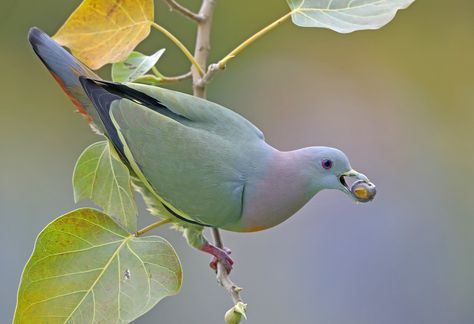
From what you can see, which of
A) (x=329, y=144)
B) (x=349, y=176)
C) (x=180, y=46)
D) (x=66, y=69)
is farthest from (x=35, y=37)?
(x=329, y=144)

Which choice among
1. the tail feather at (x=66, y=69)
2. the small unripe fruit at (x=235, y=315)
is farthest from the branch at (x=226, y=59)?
the small unripe fruit at (x=235, y=315)

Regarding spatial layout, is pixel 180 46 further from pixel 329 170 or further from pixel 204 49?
pixel 329 170

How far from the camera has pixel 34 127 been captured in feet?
6.89

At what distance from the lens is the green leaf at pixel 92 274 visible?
72 centimetres

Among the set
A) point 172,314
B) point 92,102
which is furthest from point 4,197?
point 92,102

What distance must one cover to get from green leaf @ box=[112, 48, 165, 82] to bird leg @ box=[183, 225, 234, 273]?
7.9 inches

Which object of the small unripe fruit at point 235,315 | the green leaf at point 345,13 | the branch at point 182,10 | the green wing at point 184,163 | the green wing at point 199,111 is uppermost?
the green leaf at point 345,13

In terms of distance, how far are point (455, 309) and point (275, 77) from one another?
886mm

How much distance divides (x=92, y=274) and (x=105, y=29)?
284 millimetres

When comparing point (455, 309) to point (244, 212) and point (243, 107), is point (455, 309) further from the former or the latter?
point (244, 212)

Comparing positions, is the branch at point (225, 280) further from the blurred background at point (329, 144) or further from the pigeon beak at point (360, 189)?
the blurred background at point (329, 144)

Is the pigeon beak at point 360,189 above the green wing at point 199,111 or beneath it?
beneath

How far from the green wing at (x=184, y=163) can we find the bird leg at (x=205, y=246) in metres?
0.06

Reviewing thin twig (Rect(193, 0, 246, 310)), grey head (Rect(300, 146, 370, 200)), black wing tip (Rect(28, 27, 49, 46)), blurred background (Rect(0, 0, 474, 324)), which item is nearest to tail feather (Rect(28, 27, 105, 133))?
black wing tip (Rect(28, 27, 49, 46))
